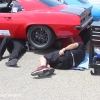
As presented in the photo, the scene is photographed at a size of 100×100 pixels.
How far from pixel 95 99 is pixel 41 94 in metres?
0.84

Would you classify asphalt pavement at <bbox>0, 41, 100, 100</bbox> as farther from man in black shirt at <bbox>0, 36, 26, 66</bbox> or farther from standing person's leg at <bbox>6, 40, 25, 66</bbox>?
man in black shirt at <bbox>0, 36, 26, 66</bbox>

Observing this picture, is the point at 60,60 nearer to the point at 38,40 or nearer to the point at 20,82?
the point at 20,82

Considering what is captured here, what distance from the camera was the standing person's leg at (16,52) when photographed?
5081 mm

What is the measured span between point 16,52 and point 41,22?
35.3 inches

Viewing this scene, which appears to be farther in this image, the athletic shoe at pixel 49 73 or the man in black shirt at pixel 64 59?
the man in black shirt at pixel 64 59

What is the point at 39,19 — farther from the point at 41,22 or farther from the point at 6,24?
the point at 6,24

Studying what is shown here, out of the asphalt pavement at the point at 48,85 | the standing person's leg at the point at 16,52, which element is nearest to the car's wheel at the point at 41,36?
the standing person's leg at the point at 16,52

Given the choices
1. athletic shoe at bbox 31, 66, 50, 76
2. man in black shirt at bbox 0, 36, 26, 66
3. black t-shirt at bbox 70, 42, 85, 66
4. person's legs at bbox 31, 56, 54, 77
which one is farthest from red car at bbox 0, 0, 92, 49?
athletic shoe at bbox 31, 66, 50, 76

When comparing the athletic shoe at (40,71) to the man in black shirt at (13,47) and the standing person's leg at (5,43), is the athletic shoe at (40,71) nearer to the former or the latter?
the man in black shirt at (13,47)

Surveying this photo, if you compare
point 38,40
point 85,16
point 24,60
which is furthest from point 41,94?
point 85,16

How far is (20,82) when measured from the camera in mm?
4301

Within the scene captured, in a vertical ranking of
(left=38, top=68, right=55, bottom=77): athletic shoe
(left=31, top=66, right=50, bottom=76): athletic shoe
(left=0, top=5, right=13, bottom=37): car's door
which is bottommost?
(left=38, top=68, right=55, bottom=77): athletic shoe

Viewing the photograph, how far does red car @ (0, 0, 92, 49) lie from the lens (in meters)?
5.46

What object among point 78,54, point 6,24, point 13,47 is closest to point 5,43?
point 13,47
